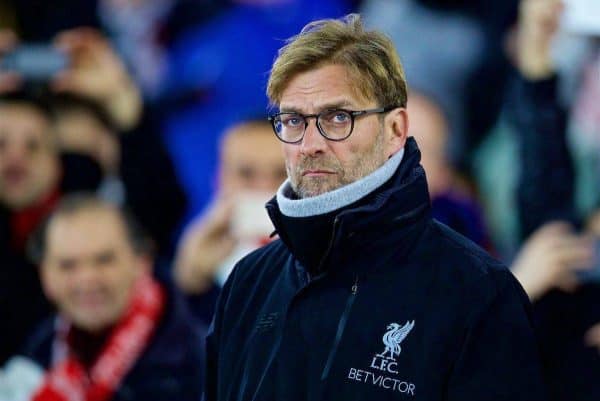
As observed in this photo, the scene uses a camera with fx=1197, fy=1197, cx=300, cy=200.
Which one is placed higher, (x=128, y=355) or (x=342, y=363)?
(x=342, y=363)

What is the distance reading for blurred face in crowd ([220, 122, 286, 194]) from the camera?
4.93 metres

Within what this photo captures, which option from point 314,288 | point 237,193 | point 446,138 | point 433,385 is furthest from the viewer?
point 237,193

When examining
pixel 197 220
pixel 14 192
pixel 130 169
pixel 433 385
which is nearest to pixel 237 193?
pixel 197 220

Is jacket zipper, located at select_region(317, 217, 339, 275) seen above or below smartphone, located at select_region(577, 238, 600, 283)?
above

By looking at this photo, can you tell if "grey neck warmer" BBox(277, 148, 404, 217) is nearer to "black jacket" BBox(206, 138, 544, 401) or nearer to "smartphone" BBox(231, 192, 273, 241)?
"black jacket" BBox(206, 138, 544, 401)

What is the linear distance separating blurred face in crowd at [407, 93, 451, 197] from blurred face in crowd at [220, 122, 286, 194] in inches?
24.2

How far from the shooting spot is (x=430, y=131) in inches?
182

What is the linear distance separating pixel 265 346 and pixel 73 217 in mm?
2964

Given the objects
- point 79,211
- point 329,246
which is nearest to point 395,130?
point 329,246

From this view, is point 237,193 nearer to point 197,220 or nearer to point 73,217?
point 197,220

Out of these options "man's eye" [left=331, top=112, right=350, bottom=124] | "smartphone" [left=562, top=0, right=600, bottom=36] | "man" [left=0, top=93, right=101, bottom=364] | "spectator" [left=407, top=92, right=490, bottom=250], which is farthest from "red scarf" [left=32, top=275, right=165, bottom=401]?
"man's eye" [left=331, top=112, right=350, bottom=124]

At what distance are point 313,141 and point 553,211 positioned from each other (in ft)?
7.35

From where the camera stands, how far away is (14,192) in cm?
551

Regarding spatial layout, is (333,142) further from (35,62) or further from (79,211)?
(35,62)
